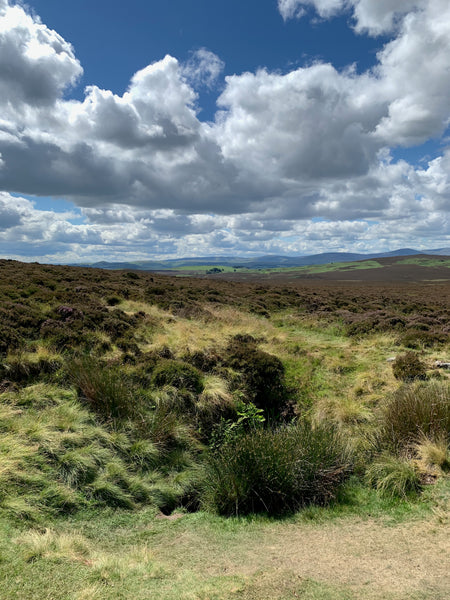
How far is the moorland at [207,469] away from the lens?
396cm

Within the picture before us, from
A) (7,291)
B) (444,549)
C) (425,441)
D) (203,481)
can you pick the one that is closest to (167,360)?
(203,481)

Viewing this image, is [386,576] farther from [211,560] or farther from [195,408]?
[195,408]

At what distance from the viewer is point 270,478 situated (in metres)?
6.28

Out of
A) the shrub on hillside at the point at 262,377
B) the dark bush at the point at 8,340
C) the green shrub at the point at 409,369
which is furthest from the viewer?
the green shrub at the point at 409,369

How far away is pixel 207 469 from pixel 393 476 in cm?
387

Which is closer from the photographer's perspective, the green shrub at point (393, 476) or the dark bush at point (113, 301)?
the green shrub at point (393, 476)

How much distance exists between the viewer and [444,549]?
14.9 ft

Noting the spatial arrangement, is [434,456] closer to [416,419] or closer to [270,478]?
[416,419]

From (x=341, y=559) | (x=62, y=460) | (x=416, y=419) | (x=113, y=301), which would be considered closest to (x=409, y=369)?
(x=416, y=419)

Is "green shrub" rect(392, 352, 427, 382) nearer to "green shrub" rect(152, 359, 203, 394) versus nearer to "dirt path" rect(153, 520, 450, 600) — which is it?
"dirt path" rect(153, 520, 450, 600)

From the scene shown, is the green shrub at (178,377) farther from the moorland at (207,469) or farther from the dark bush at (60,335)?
the dark bush at (60,335)

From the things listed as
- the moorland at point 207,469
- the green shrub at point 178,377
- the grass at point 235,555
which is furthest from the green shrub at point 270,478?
the green shrub at point 178,377

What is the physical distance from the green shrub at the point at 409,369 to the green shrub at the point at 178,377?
715 centimetres

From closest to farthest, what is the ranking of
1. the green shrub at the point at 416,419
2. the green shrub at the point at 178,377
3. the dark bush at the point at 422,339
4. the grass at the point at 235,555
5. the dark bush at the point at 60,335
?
the grass at the point at 235,555, the green shrub at the point at 416,419, the green shrub at the point at 178,377, the dark bush at the point at 60,335, the dark bush at the point at 422,339
